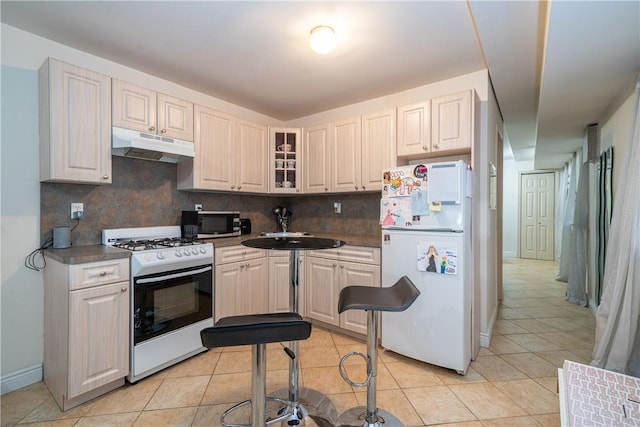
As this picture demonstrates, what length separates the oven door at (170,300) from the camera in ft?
6.97

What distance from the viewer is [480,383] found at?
2.14 metres

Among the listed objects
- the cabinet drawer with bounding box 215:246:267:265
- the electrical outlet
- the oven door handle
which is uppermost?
the electrical outlet

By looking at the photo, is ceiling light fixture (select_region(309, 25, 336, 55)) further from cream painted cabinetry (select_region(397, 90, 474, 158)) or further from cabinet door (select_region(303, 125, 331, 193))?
cabinet door (select_region(303, 125, 331, 193))

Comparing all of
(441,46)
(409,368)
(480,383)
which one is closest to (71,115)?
(441,46)

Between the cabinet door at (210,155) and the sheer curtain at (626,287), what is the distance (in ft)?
10.8

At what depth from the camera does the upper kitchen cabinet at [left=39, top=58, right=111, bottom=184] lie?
205 centimetres

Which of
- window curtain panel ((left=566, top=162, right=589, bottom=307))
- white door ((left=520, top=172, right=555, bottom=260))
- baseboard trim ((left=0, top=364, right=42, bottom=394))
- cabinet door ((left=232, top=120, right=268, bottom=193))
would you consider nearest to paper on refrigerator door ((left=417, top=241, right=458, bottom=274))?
cabinet door ((left=232, top=120, right=268, bottom=193))

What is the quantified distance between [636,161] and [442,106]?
4.35 feet

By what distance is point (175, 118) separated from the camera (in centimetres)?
271

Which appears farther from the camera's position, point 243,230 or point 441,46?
point 243,230

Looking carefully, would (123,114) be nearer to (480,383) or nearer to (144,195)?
(144,195)

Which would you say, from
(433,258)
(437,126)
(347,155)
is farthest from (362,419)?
(347,155)

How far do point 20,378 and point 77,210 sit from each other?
122 cm

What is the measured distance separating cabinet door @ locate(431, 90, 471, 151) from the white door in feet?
21.4
